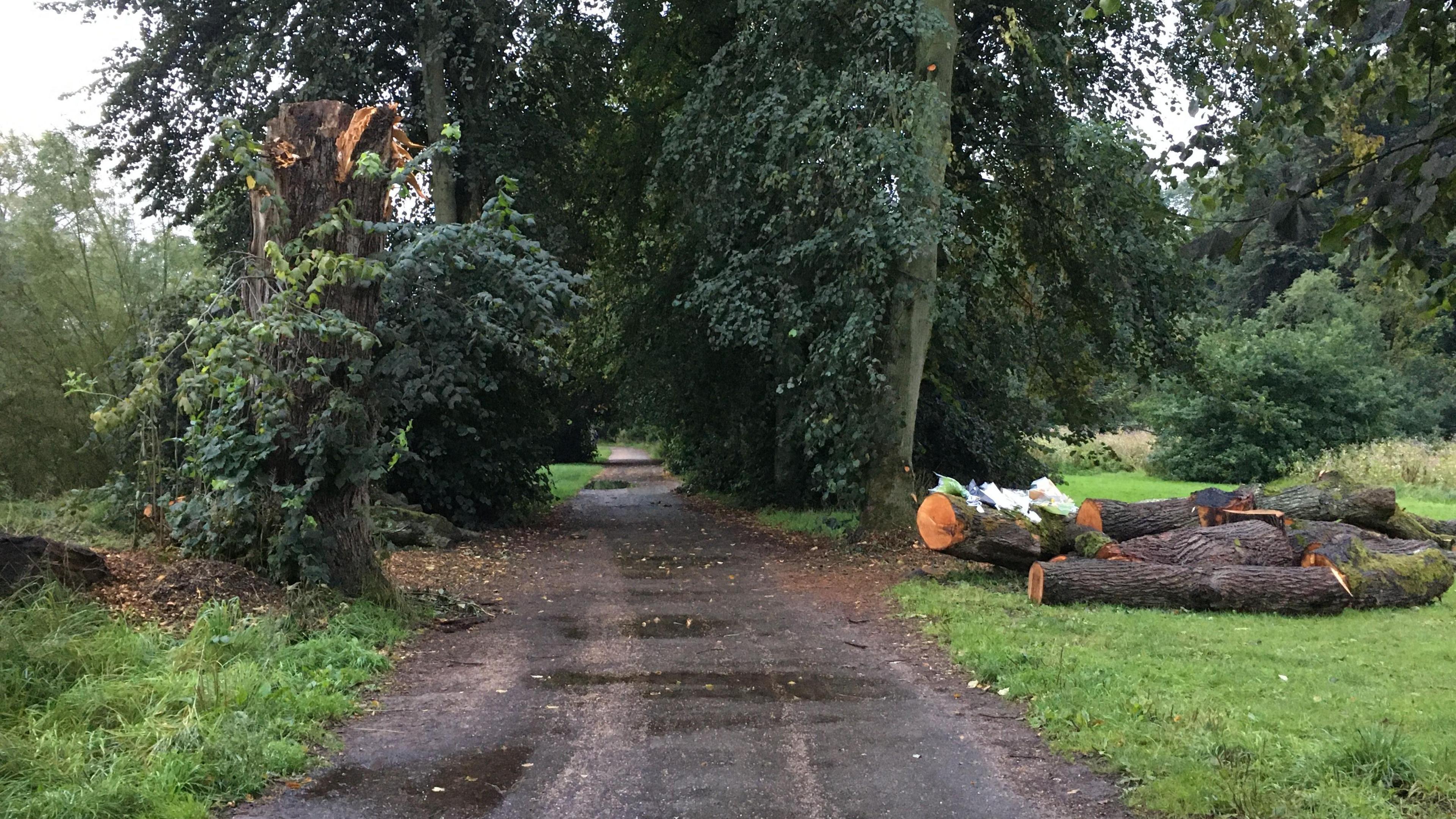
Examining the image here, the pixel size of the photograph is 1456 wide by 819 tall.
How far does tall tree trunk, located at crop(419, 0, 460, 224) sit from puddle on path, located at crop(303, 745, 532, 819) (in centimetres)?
1102

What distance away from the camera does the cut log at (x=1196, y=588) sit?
9266mm

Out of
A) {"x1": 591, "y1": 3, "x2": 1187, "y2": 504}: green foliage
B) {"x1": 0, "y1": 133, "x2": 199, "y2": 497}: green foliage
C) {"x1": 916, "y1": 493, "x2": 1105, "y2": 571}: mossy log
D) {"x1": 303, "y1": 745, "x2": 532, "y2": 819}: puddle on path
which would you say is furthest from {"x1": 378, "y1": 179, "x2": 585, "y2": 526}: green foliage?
{"x1": 0, "y1": 133, "x2": 199, "y2": 497}: green foliage

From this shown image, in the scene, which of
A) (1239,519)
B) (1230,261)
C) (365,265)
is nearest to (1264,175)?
(1230,261)

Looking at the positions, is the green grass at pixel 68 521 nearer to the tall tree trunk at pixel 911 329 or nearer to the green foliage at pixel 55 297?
the green foliage at pixel 55 297

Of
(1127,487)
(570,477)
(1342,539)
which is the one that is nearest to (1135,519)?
(1342,539)

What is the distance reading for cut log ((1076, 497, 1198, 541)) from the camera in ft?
38.0

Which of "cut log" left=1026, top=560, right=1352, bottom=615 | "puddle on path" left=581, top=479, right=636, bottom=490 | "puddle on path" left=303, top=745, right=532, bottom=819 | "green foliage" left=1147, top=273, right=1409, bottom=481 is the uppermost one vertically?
"green foliage" left=1147, top=273, right=1409, bottom=481

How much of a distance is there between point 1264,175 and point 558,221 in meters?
14.0

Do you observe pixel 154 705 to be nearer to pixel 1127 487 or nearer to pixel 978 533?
pixel 978 533

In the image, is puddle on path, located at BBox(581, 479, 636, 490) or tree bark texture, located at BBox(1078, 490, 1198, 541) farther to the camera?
puddle on path, located at BBox(581, 479, 636, 490)

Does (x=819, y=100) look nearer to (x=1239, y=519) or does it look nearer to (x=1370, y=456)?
(x=1239, y=519)

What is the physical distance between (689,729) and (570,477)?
31.2 m

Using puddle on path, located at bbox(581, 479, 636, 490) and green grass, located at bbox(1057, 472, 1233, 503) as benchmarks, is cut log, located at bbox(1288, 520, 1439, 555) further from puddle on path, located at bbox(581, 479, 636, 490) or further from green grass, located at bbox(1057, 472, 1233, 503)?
puddle on path, located at bbox(581, 479, 636, 490)

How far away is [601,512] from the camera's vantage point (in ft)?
70.7
